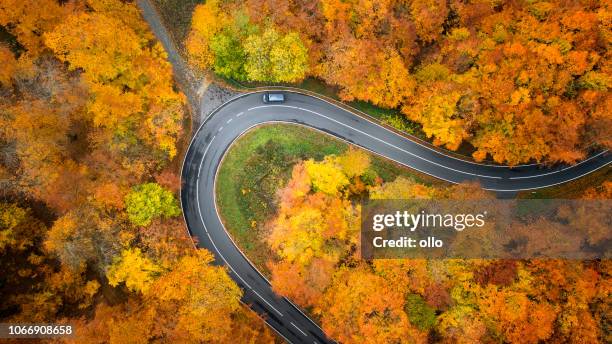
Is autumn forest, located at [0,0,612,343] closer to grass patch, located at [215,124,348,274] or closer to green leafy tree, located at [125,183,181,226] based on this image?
green leafy tree, located at [125,183,181,226]

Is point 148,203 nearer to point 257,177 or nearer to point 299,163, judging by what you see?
point 257,177

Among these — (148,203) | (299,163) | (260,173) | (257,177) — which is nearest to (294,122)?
(299,163)

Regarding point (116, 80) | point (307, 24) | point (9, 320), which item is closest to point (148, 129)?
point (116, 80)

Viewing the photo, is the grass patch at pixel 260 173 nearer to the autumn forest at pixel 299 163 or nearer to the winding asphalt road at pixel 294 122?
the winding asphalt road at pixel 294 122

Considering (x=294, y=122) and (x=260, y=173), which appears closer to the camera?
(x=260, y=173)

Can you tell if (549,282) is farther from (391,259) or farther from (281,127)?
(281,127)

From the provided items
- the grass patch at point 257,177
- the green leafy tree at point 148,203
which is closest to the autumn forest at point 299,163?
the green leafy tree at point 148,203
